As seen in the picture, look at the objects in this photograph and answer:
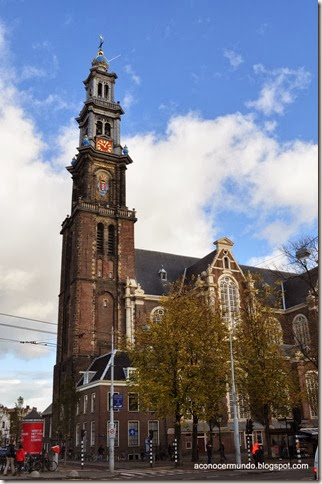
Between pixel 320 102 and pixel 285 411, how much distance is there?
94.1ft

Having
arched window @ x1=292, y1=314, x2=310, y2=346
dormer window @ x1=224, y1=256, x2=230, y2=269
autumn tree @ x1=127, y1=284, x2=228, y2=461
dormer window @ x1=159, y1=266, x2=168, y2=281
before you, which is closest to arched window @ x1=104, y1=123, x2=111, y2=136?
dormer window @ x1=159, y1=266, x2=168, y2=281

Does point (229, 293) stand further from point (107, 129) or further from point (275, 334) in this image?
point (107, 129)

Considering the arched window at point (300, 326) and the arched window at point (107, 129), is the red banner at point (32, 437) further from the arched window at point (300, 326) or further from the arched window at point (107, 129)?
the arched window at point (107, 129)

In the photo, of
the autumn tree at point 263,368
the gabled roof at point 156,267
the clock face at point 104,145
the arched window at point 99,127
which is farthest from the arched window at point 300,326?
the arched window at point 99,127

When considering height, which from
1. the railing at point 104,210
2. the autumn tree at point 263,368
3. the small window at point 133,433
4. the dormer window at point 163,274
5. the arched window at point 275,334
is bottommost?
the small window at point 133,433

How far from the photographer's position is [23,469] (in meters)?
28.2

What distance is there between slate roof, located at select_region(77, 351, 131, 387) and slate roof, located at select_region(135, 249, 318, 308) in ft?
A: 41.0

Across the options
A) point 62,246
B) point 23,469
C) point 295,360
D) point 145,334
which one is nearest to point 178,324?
point 145,334

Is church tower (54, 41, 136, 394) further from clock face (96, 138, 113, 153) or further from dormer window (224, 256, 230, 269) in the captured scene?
dormer window (224, 256, 230, 269)

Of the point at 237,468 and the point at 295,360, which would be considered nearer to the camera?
the point at 237,468

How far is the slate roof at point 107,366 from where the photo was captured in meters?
43.5

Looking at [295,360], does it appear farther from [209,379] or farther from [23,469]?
[23,469]

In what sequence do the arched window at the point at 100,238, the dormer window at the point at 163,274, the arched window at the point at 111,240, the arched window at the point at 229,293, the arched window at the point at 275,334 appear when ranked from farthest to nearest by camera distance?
the dormer window at the point at 163,274 → the arched window at the point at 111,240 → the arched window at the point at 100,238 → the arched window at the point at 229,293 → the arched window at the point at 275,334

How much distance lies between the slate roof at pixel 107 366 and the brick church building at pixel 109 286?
110 mm
